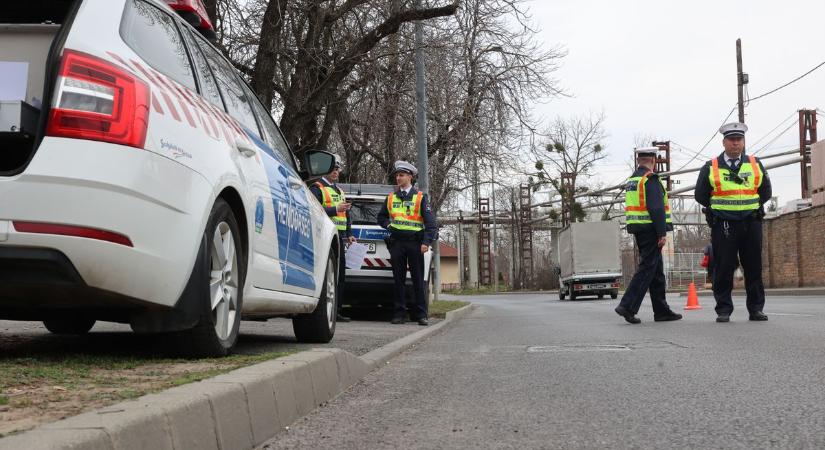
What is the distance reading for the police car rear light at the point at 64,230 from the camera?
338 cm

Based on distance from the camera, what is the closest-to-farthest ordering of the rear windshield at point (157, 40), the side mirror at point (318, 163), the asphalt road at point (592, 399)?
the asphalt road at point (592, 399), the rear windshield at point (157, 40), the side mirror at point (318, 163)

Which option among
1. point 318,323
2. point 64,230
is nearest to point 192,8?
point 64,230

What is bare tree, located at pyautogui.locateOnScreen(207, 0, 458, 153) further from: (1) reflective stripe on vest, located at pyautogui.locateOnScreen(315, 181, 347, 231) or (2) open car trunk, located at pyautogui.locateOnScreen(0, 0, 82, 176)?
(2) open car trunk, located at pyautogui.locateOnScreen(0, 0, 82, 176)

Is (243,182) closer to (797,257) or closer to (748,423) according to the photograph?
(748,423)

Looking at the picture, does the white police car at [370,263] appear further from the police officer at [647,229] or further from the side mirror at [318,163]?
the side mirror at [318,163]

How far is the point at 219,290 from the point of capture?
438 centimetres

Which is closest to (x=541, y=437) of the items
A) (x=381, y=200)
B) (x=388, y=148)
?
(x=381, y=200)

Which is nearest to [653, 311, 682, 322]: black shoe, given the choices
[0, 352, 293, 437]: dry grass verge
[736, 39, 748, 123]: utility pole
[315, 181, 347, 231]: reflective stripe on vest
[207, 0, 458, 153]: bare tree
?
[315, 181, 347, 231]: reflective stripe on vest

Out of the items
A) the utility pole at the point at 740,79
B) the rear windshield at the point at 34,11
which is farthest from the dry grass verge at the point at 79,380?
the utility pole at the point at 740,79

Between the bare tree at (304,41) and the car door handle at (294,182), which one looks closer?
the car door handle at (294,182)

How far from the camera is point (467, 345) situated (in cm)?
788

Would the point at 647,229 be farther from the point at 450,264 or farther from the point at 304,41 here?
the point at 450,264

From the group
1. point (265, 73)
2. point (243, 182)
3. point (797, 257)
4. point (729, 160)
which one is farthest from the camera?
point (797, 257)

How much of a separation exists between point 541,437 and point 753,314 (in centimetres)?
681
